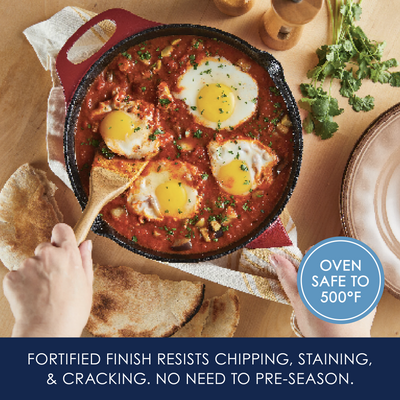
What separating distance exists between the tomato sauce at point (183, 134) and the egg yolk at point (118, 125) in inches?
4.9

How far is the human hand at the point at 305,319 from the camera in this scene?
3217mm

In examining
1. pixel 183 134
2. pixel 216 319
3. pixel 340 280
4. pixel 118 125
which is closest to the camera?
pixel 118 125

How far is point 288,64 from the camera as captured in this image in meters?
3.34

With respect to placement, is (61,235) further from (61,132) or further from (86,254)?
(61,132)

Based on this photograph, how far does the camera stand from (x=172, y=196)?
10.2 ft

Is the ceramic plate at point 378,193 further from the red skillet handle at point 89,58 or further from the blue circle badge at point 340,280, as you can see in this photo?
the red skillet handle at point 89,58

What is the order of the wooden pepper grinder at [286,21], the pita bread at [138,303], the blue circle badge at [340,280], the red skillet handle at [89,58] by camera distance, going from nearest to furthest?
the wooden pepper grinder at [286,21] → the red skillet handle at [89,58] → the blue circle badge at [340,280] → the pita bread at [138,303]

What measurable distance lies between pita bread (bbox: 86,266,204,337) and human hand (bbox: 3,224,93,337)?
1.01m

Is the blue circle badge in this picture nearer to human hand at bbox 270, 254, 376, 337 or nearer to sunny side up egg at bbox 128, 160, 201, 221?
human hand at bbox 270, 254, 376, 337

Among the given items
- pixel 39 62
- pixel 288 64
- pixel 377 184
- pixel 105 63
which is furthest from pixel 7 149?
pixel 377 184

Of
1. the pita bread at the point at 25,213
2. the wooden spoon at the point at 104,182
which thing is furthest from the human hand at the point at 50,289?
the pita bread at the point at 25,213

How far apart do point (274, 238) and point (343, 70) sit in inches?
60.4

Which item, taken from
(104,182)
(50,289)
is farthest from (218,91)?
(50,289)

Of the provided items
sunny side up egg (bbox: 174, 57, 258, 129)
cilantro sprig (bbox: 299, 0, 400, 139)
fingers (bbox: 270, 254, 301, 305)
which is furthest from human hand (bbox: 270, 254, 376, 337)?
sunny side up egg (bbox: 174, 57, 258, 129)
